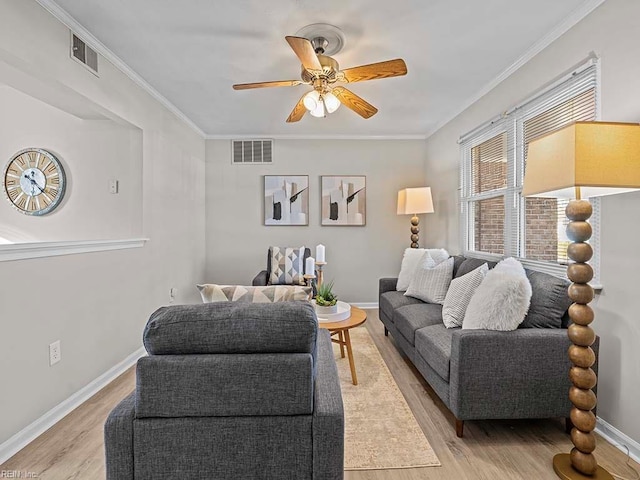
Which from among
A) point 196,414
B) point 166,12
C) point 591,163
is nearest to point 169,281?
point 166,12

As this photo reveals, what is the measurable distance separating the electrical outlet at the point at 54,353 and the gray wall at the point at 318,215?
284 cm

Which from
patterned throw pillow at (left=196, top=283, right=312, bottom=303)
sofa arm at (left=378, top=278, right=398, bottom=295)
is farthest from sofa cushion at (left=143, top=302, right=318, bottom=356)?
sofa arm at (left=378, top=278, right=398, bottom=295)

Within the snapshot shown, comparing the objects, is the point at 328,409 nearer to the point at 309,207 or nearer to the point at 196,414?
the point at 196,414

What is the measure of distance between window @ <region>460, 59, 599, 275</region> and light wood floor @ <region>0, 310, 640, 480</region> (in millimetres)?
1070

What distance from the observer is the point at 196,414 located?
1218 mm

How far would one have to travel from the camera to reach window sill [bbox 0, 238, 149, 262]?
1.94m

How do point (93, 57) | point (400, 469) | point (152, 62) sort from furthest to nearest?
1. point (152, 62)
2. point (93, 57)
3. point (400, 469)

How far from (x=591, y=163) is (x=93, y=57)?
10.1ft

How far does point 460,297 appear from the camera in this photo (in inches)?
105

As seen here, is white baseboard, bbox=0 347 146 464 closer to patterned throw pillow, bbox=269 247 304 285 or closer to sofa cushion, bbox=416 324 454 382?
patterned throw pillow, bbox=269 247 304 285

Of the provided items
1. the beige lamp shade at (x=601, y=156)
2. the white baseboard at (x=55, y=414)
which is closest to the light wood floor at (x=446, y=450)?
the white baseboard at (x=55, y=414)

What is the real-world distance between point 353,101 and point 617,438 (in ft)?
8.61

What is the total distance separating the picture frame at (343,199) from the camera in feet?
16.8

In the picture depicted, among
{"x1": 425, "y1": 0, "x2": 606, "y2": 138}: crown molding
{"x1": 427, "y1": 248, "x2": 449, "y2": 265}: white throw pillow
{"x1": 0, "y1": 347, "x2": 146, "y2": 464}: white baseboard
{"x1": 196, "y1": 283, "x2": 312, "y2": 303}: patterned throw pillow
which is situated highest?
{"x1": 425, "y1": 0, "x2": 606, "y2": 138}: crown molding
